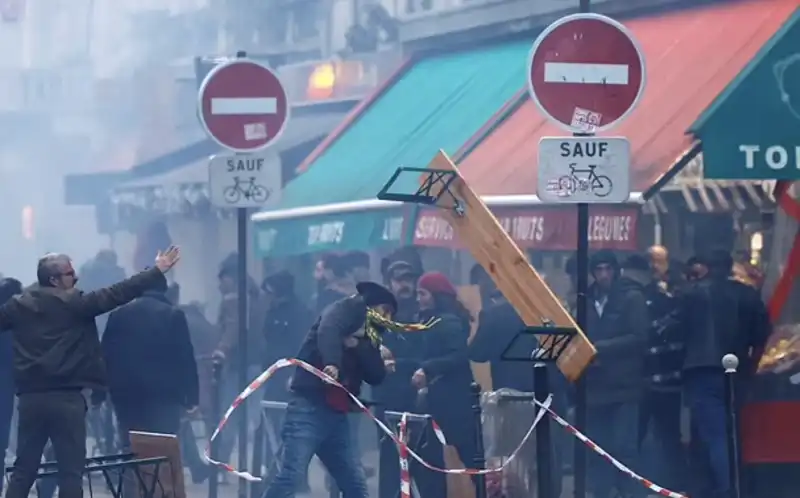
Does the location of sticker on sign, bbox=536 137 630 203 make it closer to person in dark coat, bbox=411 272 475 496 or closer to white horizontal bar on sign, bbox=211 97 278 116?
person in dark coat, bbox=411 272 475 496

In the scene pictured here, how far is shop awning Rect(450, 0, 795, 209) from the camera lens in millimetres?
13344

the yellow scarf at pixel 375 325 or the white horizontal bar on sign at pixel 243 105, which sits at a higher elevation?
the white horizontal bar on sign at pixel 243 105

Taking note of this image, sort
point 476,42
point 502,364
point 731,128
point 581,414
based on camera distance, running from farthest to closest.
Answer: point 476,42, point 502,364, point 731,128, point 581,414

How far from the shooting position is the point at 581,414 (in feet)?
30.4

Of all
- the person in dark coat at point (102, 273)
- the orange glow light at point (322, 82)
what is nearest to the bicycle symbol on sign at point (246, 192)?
the person in dark coat at point (102, 273)

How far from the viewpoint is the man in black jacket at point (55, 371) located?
31.3 ft

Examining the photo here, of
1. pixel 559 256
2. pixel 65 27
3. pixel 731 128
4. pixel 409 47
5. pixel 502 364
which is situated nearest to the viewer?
pixel 731 128

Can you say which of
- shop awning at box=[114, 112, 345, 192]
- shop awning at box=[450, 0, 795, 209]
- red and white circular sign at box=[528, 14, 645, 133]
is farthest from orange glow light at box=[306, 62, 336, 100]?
red and white circular sign at box=[528, 14, 645, 133]

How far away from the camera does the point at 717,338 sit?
11.7 meters

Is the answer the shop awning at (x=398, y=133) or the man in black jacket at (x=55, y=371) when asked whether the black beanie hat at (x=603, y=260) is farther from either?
the man in black jacket at (x=55, y=371)

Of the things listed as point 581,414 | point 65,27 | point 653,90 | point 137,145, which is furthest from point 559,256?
point 65,27

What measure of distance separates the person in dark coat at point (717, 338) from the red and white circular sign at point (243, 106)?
3.03 metres

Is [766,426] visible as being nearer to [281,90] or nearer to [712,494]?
Answer: [712,494]

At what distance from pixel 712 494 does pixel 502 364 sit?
178 centimetres
